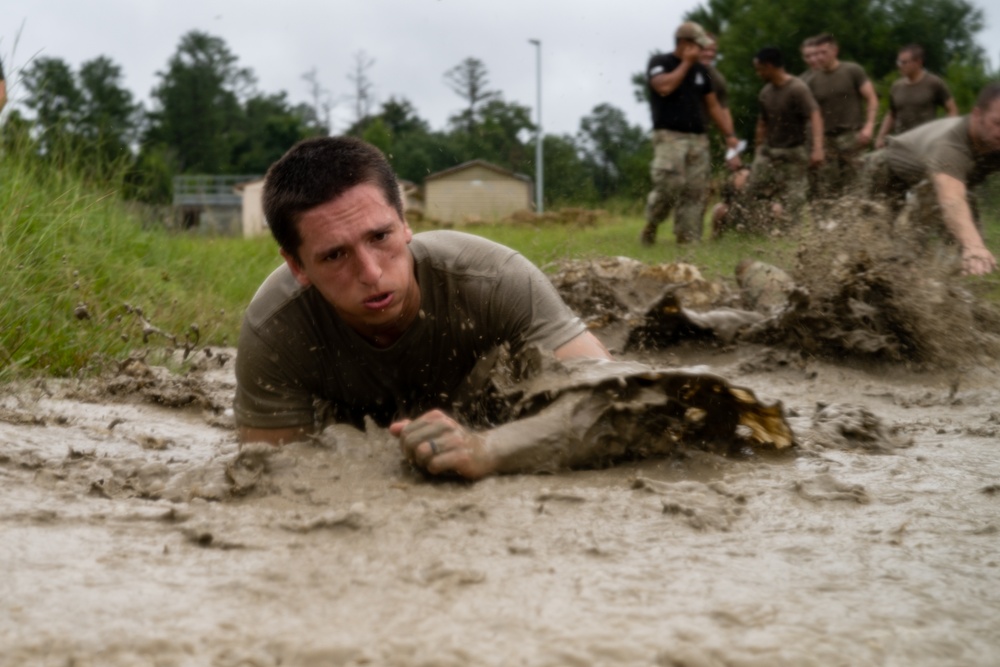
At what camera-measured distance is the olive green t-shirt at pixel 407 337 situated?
157 inches

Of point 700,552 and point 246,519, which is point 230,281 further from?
point 700,552

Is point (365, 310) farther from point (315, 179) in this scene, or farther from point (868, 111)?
point (868, 111)

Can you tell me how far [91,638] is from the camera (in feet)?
7.45

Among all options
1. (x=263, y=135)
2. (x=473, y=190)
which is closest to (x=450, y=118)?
(x=473, y=190)

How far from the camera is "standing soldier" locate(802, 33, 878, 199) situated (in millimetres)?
11555

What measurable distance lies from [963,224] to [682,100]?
4.41 meters

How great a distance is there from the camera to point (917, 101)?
37.9ft

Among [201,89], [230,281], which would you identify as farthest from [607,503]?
[201,89]

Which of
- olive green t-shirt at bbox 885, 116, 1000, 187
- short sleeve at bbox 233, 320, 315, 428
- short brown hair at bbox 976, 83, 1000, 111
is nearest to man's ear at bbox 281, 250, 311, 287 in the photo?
short sleeve at bbox 233, 320, 315, 428

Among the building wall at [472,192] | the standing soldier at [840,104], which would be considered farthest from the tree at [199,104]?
the standing soldier at [840,104]

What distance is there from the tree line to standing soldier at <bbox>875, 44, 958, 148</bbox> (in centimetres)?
298

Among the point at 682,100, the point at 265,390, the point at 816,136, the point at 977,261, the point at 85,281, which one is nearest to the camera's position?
the point at 265,390

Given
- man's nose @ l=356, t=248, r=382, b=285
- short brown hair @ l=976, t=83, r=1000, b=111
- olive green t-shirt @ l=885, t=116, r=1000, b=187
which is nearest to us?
man's nose @ l=356, t=248, r=382, b=285

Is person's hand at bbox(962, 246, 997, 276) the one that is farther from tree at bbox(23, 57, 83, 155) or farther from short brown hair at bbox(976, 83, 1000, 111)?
tree at bbox(23, 57, 83, 155)
